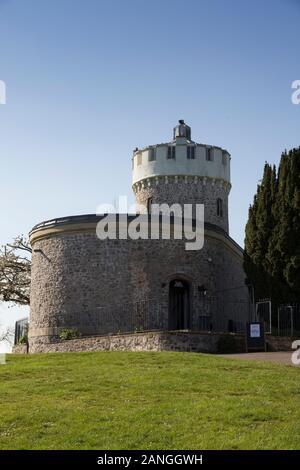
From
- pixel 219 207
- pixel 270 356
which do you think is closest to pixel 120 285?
pixel 270 356

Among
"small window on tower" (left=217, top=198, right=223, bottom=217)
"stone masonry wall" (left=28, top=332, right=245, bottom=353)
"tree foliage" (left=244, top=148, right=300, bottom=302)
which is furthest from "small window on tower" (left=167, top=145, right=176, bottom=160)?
"stone masonry wall" (left=28, top=332, right=245, bottom=353)

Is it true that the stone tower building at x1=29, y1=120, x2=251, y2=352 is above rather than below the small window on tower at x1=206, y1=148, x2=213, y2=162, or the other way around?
below

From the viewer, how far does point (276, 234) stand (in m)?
26.9

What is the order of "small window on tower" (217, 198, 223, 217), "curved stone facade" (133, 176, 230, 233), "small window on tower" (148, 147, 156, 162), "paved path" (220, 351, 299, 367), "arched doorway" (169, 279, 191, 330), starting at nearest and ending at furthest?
1. "paved path" (220, 351, 299, 367)
2. "arched doorway" (169, 279, 191, 330)
3. "curved stone facade" (133, 176, 230, 233)
4. "small window on tower" (148, 147, 156, 162)
5. "small window on tower" (217, 198, 223, 217)

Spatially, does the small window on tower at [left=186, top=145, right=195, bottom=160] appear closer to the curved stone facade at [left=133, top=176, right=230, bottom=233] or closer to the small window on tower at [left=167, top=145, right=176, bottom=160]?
the small window on tower at [left=167, top=145, right=176, bottom=160]

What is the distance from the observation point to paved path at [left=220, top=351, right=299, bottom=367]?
20.6 m

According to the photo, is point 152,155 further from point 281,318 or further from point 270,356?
point 270,356

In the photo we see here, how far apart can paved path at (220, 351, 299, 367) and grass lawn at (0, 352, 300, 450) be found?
4.47 feet

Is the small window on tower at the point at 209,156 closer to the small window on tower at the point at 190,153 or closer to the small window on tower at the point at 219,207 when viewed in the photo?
the small window on tower at the point at 190,153

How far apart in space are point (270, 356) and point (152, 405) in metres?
8.82

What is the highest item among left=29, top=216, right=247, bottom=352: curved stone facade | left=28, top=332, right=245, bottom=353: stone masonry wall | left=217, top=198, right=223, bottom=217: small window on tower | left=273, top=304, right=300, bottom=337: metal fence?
left=217, top=198, right=223, bottom=217: small window on tower

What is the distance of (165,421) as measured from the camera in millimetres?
12781
